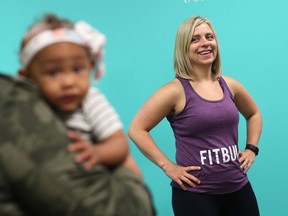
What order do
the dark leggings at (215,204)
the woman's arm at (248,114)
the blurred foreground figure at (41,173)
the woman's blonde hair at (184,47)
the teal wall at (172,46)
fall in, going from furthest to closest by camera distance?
the teal wall at (172,46) < the woman's arm at (248,114) < the woman's blonde hair at (184,47) < the dark leggings at (215,204) < the blurred foreground figure at (41,173)

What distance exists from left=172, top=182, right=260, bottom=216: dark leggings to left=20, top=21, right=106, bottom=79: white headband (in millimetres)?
804

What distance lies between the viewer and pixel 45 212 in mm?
475

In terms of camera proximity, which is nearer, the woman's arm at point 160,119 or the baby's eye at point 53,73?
the baby's eye at point 53,73

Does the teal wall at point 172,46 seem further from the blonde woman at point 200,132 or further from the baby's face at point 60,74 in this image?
the baby's face at point 60,74

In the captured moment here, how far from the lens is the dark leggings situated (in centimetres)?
133

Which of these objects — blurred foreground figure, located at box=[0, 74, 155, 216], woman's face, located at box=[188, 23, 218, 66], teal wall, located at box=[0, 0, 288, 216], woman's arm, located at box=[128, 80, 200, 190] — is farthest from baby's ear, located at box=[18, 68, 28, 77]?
teal wall, located at box=[0, 0, 288, 216]

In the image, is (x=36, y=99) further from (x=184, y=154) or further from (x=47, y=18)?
(x=184, y=154)

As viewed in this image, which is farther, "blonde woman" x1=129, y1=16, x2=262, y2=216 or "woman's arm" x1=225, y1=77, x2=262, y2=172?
"woman's arm" x1=225, y1=77, x2=262, y2=172

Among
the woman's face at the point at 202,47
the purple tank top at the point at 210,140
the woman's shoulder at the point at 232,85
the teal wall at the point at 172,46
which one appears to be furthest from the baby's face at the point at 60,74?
the teal wall at the point at 172,46

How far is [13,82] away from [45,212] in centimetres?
18

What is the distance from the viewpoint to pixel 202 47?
4.83 feet

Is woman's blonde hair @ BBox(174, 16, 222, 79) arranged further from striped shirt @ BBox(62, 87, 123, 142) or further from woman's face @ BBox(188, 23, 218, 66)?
striped shirt @ BBox(62, 87, 123, 142)

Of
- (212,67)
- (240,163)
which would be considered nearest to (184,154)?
(240,163)

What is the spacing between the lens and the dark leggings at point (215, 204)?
133 centimetres
